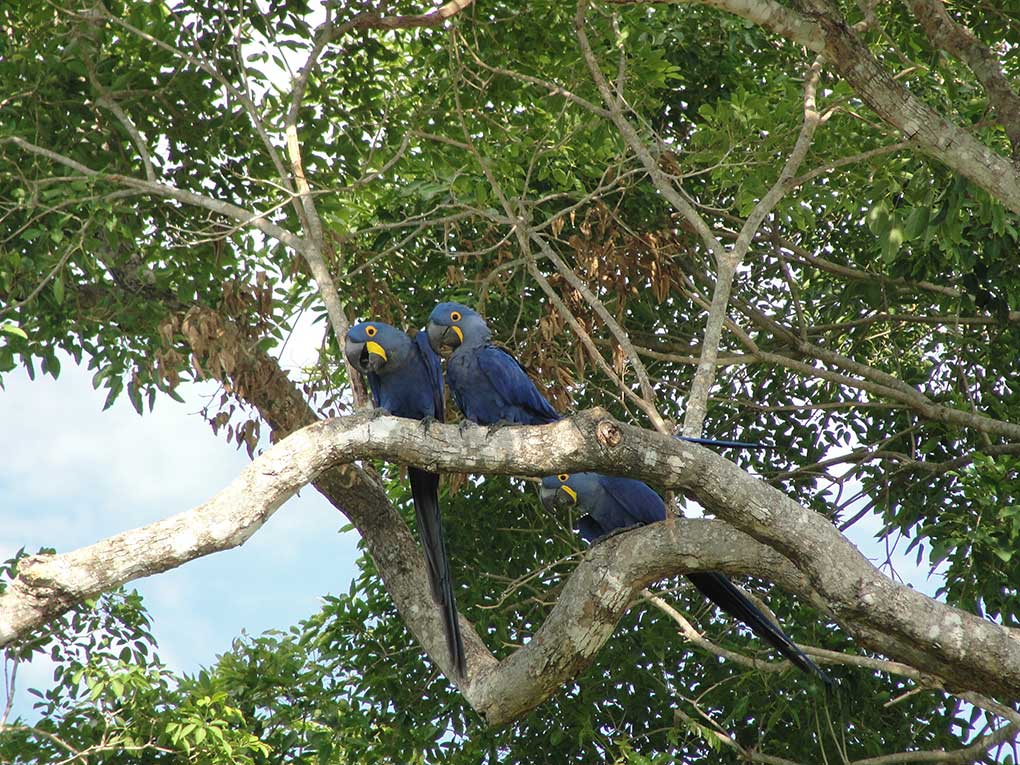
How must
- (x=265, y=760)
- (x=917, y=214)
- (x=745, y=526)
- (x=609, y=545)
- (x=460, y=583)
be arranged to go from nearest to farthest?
(x=745, y=526), (x=609, y=545), (x=917, y=214), (x=265, y=760), (x=460, y=583)

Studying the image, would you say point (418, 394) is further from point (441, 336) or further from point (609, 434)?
point (609, 434)

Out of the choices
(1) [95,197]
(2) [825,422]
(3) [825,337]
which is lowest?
(2) [825,422]

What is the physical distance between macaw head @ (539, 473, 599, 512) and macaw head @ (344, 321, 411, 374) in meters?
0.90

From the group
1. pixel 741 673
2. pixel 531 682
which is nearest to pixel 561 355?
pixel 741 673

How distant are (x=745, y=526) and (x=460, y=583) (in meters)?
3.15

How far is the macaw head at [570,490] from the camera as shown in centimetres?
534

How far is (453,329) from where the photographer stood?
5.25 meters

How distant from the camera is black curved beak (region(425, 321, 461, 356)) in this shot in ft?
17.2

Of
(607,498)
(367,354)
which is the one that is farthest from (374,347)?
(607,498)

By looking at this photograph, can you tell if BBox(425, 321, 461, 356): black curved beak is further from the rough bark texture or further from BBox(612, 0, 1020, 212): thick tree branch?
BBox(612, 0, 1020, 212): thick tree branch

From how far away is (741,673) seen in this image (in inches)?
252

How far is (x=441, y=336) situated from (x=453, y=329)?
0.21 feet

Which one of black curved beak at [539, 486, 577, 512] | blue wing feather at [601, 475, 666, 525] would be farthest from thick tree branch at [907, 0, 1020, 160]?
black curved beak at [539, 486, 577, 512]

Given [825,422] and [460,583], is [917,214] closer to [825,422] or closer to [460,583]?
[825,422]
